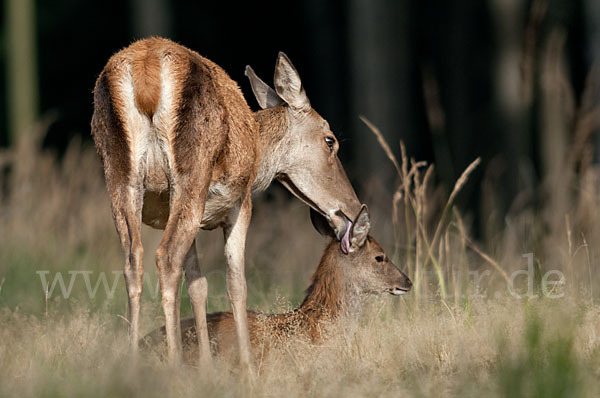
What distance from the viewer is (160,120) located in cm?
500

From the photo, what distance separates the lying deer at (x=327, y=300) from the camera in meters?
5.70

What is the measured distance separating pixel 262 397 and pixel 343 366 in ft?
2.15

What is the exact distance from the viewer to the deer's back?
500cm

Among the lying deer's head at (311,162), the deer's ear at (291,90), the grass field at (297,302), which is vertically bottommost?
the grass field at (297,302)

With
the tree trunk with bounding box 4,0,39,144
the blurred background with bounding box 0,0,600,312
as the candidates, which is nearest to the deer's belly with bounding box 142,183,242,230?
the blurred background with bounding box 0,0,600,312

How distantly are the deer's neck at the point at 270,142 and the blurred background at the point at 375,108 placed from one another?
1.10 meters

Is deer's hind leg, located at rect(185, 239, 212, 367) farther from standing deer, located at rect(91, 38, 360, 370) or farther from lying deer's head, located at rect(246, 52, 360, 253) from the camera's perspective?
lying deer's head, located at rect(246, 52, 360, 253)

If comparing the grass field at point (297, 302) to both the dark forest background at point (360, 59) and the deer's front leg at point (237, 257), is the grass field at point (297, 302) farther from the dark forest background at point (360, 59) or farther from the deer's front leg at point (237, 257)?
the dark forest background at point (360, 59)

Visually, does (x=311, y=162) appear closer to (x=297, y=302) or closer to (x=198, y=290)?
(x=198, y=290)

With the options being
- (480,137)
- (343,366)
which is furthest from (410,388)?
(480,137)

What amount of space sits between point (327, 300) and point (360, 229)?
56cm

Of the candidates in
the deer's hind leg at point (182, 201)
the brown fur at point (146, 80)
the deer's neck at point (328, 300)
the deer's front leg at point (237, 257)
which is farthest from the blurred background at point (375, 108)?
the brown fur at point (146, 80)

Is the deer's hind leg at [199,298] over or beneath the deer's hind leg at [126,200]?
beneath

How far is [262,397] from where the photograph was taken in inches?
175
